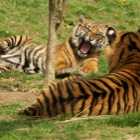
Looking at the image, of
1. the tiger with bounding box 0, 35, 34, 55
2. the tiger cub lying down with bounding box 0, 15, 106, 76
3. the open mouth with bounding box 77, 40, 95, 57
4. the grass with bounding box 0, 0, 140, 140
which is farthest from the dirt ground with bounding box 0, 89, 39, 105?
the tiger with bounding box 0, 35, 34, 55

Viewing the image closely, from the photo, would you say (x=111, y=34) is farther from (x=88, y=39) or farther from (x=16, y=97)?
(x=88, y=39)

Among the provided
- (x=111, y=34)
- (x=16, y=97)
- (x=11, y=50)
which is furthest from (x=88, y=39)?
(x=111, y=34)

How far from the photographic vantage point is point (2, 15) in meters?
14.0

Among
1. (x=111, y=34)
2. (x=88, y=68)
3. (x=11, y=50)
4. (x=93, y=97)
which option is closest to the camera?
(x=93, y=97)

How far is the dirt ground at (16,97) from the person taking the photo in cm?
784


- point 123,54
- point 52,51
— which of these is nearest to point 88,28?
point 52,51

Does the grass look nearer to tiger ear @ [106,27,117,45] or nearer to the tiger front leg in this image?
the tiger front leg

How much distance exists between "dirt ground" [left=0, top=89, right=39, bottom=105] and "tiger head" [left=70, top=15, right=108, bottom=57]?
8.98 feet

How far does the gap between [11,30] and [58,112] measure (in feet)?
25.1

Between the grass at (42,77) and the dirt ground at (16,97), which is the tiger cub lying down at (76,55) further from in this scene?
the dirt ground at (16,97)

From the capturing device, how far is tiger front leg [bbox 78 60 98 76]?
1096 cm

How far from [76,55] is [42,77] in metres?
1.23

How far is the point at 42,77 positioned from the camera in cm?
1047

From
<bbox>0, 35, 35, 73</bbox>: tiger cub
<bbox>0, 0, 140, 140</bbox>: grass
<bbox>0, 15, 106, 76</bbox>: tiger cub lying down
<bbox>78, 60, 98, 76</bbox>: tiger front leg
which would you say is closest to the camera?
<bbox>0, 0, 140, 140</bbox>: grass
